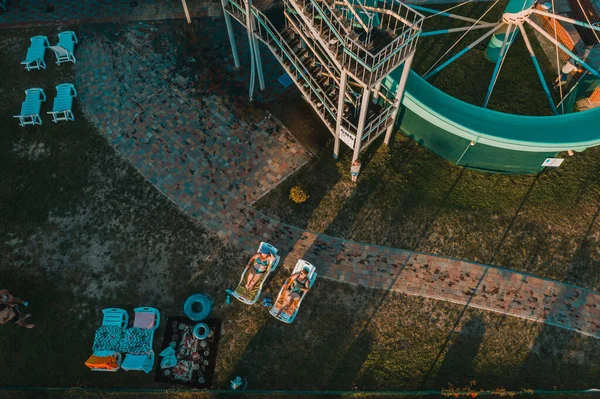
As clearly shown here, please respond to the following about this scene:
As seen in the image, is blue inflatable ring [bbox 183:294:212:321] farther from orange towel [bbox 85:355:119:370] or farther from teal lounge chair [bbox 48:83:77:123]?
teal lounge chair [bbox 48:83:77:123]

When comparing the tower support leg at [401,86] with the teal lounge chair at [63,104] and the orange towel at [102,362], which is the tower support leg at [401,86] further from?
the teal lounge chair at [63,104]

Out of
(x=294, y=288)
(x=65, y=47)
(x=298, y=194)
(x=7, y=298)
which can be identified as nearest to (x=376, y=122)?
(x=298, y=194)

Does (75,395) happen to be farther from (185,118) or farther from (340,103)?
(340,103)

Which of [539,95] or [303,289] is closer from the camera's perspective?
[303,289]

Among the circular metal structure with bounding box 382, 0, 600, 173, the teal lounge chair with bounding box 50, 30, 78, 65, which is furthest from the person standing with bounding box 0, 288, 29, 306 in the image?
the circular metal structure with bounding box 382, 0, 600, 173

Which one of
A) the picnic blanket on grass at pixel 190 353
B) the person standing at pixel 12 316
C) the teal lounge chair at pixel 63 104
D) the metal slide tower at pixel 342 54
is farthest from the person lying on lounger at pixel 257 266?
the teal lounge chair at pixel 63 104

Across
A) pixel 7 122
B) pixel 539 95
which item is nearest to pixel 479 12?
pixel 539 95

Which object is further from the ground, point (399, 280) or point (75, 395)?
point (399, 280)
